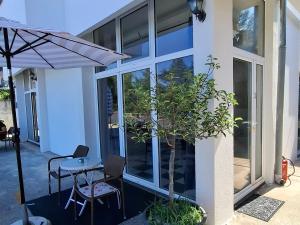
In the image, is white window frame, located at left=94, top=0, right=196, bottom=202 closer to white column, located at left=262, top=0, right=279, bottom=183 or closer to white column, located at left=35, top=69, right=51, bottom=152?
white column, located at left=262, top=0, right=279, bottom=183

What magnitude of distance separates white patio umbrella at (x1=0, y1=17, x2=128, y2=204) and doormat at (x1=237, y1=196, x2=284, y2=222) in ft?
9.26

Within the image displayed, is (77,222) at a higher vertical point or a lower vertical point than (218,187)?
lower

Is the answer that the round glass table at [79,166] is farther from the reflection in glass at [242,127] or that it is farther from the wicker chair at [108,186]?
the reflection in glass at [242,127]

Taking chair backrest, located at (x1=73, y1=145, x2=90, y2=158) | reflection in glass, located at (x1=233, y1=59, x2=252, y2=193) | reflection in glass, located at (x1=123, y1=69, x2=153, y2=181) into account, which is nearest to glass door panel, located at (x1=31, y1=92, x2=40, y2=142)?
chair backrest, located at (x1=73, y1=145, x2=90, y2=158)

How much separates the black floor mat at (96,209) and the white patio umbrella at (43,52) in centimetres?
86

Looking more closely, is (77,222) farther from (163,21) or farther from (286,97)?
(286,97)

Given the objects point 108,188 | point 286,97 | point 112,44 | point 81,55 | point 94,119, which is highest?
point 112,44

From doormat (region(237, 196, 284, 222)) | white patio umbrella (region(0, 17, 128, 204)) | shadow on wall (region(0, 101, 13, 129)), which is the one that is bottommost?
doormat (region(237, 196, 284, 222))

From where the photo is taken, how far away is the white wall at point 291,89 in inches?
219

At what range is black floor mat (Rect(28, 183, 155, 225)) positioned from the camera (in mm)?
3537

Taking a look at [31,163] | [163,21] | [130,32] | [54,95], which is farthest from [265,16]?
[31,163]

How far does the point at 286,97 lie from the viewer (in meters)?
5.55

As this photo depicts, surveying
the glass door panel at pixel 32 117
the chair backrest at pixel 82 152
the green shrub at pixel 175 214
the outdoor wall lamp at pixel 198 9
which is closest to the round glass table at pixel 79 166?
the chair backrest at pixel 82 152

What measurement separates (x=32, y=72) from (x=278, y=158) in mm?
8657
